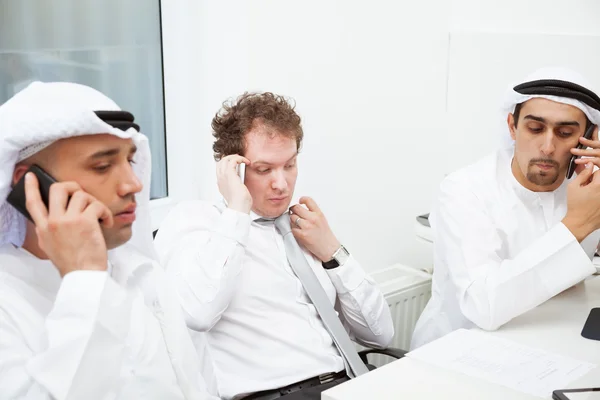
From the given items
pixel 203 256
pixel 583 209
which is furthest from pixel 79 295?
pixel 583 209

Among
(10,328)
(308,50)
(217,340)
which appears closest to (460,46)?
(308,50)

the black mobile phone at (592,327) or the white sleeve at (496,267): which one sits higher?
the white sleeve at (496,267)

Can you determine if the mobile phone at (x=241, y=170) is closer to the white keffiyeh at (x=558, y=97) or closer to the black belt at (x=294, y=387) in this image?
the black belt at (x=294, y=387)

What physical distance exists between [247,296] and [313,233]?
300 mm

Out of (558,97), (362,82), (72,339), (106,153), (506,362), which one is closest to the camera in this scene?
(72,339)

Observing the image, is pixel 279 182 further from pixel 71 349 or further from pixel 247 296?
pixel 71 349

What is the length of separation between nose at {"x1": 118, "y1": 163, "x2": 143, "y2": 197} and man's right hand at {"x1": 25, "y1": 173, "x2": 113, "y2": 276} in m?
0.10

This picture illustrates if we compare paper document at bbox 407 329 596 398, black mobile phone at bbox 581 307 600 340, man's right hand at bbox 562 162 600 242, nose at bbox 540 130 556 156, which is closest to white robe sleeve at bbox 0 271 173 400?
paper document at bbox 407 329 596 398

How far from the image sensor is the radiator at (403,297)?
3.10 m

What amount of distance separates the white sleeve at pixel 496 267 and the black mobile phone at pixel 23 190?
48.8 inches

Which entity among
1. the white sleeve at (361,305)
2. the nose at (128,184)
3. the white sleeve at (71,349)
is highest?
the nose at (128,184)

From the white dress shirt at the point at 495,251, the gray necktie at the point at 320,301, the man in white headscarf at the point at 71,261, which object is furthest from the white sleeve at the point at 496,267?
the man in white headscarf at the point at 71,261

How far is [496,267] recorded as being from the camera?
2248mm

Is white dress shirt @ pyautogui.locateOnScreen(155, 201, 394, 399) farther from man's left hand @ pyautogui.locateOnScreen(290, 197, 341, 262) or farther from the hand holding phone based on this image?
the hand holding phone
